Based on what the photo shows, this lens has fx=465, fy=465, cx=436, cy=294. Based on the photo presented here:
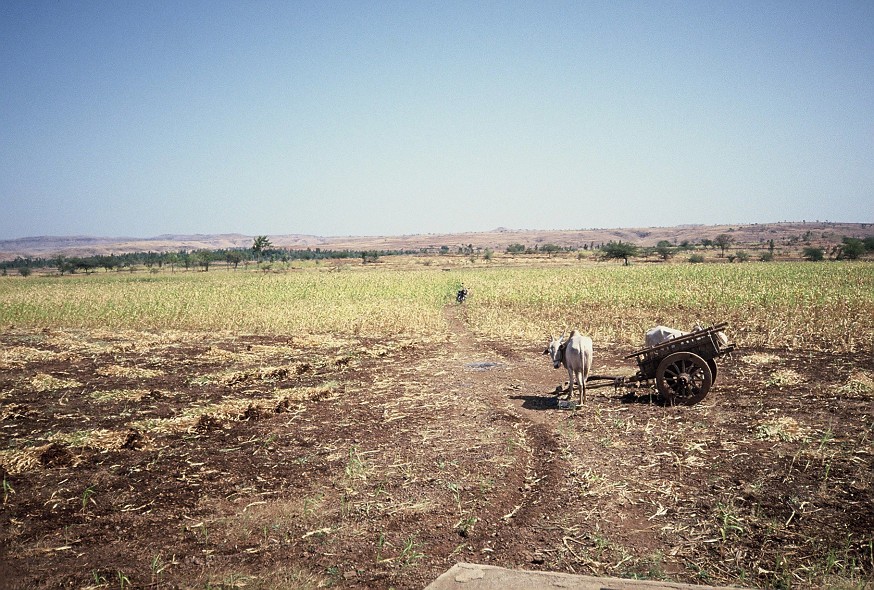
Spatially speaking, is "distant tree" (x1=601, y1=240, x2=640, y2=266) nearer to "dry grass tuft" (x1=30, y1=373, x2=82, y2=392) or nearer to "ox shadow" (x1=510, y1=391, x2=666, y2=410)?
"ox shadow" (x1=510, y1=391, x2=666, y2=410)

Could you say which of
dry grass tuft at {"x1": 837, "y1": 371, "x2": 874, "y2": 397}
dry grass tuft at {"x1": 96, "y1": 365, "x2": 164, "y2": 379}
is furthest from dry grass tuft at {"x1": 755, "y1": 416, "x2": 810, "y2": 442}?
dry grass tuft at {"x1": 96, "y1": 365, "x2": 164, "y2": 379}

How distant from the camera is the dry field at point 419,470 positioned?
4867mm

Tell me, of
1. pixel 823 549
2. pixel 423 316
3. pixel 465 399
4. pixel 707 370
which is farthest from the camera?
pixel 423 316

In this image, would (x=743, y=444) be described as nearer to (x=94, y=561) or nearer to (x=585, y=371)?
(x=585, y=371)

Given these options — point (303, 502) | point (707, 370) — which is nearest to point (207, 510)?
point (303, 502)

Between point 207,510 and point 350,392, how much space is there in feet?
18.7

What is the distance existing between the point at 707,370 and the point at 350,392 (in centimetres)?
793

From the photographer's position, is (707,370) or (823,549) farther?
(707,370)

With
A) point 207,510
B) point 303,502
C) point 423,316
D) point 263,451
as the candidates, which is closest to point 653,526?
point 303,502

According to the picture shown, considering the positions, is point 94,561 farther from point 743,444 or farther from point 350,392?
point 743,444

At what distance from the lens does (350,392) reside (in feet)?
38.2

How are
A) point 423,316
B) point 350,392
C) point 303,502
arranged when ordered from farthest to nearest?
point 423,316 < point 350,392 < point 303,502

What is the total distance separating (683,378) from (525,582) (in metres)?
7.07

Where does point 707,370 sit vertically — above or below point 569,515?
above
